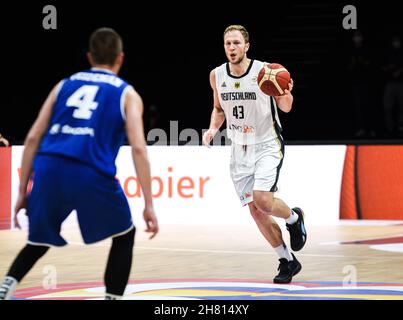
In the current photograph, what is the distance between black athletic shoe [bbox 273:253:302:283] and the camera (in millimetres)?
8438

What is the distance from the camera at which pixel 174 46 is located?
2011cm

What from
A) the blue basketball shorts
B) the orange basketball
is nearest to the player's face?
the orange basketball

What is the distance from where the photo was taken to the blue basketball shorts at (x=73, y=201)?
5.78 m

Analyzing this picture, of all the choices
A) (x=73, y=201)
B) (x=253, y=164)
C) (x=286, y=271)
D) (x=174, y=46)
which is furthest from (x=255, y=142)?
(x=174, y=46)

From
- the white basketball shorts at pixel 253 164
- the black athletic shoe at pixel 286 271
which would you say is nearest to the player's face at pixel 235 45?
the white basketball shorts at pixel 253 164

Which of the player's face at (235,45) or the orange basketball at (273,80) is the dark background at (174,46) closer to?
the player's face at (235,45)

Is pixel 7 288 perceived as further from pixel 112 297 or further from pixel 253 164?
pixel 253 164

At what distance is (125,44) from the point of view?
65.7 ft

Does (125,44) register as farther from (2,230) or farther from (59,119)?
(59,119)

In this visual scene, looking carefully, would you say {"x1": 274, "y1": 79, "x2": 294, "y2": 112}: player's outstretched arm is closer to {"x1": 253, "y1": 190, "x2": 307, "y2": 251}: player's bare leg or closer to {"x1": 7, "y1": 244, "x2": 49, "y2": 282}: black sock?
{"x1": 253, "y1": 190, "x2": 307, "y2": 251}: player's bare leg

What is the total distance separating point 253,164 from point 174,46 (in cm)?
1159

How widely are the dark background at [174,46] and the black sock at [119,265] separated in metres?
13.1

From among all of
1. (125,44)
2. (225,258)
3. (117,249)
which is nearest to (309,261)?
(225,258)

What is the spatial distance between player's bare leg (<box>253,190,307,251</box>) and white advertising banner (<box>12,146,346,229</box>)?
5.43 metres
